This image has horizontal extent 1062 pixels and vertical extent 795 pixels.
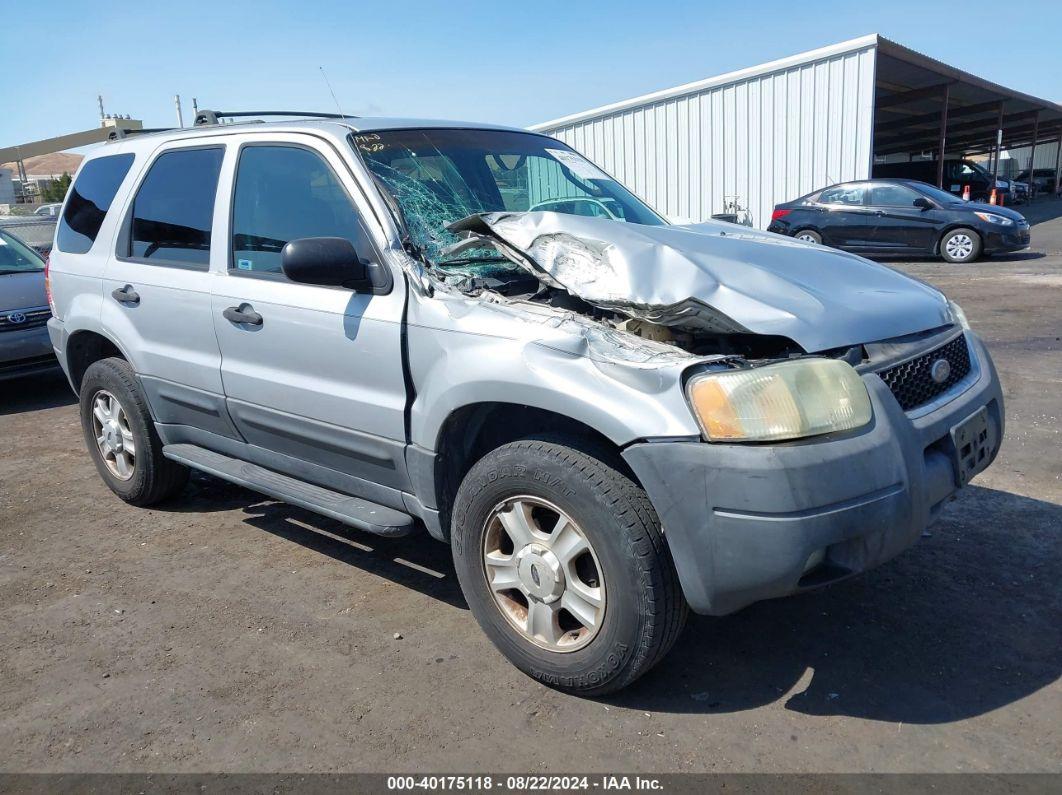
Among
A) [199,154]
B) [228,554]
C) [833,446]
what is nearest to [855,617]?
[833,446]

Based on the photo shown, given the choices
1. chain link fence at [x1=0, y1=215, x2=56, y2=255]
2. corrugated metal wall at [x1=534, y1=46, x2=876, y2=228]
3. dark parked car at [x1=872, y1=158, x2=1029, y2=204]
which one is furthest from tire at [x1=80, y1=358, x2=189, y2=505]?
dark parked car at [x1=872, y1=158, x2=1029, y2=204]

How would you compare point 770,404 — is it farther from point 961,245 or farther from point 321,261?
point 961,245

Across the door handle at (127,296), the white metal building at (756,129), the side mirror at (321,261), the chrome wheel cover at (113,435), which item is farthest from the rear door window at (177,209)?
the white metal building at (756,129)

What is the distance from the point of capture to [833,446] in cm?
245

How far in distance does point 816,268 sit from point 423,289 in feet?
4.67

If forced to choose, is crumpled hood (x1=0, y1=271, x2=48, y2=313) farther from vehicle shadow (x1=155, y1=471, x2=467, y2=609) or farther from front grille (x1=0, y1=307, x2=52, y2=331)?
vehicle shadow (x1=155, y1=471, x2=467, y2=609)

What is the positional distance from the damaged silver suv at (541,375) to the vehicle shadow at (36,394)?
3.86 meters

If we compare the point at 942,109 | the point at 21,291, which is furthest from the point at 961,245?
the point at 21,291

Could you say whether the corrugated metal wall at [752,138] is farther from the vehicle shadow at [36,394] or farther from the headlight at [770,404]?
the headlight at [770,404]

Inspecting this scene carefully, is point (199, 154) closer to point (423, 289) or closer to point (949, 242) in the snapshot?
point (423, 289)

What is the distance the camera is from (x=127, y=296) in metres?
4.35

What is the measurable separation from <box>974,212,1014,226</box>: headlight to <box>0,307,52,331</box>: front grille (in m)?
13.5

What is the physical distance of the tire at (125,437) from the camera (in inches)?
178

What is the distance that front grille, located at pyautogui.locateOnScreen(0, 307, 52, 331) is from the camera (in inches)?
291
